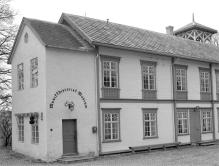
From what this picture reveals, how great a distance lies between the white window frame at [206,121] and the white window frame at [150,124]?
5.38m

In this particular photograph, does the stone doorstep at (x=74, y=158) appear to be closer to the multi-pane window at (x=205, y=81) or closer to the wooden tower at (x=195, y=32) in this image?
the multi-pane window at (x=205, y=81)

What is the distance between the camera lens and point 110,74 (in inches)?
842

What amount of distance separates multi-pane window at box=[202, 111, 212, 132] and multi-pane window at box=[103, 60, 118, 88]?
29.9 ft

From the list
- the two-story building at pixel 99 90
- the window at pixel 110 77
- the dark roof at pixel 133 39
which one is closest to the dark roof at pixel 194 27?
the dark roof at pixel 133 39

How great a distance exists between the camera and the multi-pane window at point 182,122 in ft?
83.0

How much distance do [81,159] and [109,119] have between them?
11.3ft

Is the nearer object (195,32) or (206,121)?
(206,121)

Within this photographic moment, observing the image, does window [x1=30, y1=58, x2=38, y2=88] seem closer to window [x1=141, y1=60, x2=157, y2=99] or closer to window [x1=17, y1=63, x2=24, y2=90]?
window [x1=17, y1=63, x2=24, y2=90]

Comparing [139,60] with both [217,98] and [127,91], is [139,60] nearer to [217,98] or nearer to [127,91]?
[127,91]

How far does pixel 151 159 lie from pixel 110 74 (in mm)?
5484

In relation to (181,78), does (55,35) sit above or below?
above

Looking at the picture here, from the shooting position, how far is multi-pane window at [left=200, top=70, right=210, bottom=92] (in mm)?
27670

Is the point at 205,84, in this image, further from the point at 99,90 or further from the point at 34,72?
the point at 34,72

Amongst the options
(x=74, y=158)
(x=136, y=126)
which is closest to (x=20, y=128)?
(x=74, y=158)
